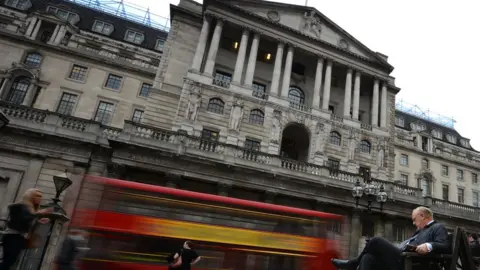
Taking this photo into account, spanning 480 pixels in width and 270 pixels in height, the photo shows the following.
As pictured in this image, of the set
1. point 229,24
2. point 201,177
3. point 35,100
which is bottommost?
point 201,177

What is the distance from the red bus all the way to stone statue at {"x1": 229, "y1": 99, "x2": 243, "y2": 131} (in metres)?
13.5

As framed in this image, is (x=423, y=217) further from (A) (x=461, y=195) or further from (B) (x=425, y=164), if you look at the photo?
(A) (x=461, y=195)

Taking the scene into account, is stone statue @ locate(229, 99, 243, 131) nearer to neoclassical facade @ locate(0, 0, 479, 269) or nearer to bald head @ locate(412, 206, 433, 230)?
neoclassical facade @ locate(0, 0, 479, 269)

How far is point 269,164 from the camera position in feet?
66.4

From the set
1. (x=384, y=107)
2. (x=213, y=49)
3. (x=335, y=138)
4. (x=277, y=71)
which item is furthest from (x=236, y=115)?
(x=384, y=107)

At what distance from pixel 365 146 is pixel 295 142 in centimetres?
613

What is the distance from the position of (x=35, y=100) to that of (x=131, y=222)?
87.7 feet

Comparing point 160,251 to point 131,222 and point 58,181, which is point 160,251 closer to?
point 131,222

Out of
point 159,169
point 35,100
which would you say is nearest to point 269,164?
point 159,169

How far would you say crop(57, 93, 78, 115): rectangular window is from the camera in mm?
29078

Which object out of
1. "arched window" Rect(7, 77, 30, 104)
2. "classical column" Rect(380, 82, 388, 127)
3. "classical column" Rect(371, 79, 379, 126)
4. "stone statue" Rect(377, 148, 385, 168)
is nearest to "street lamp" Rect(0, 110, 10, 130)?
"arched window" Rect(7, 77, 30, 104)

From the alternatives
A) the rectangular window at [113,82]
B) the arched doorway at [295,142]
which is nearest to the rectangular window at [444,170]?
the arched doorway at [295,142]

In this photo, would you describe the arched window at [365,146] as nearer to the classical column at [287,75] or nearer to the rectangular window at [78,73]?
the classical column at [287,75]

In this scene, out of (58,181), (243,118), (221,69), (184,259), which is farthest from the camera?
(221,69)
